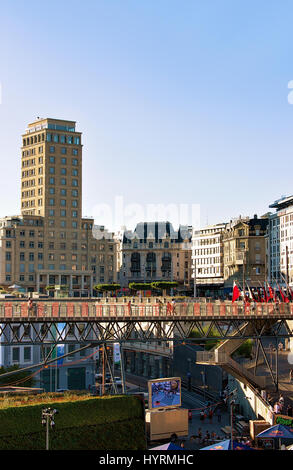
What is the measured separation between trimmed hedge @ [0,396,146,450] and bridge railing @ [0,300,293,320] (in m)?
8.10

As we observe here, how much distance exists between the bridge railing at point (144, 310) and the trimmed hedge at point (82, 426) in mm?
8096

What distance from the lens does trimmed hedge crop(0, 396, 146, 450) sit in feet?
164

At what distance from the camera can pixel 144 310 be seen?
62312mm

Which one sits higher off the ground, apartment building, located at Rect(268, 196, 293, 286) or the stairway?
apartment building, located at Rect(268, 196, 293, 286)

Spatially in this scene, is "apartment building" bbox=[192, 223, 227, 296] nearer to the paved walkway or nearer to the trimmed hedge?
the paved walkway

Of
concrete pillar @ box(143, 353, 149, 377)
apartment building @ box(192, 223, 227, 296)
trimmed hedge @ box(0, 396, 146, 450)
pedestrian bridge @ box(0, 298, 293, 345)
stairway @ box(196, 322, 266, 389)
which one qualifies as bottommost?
concrete pillar @ box(143, 353, 149, 377)

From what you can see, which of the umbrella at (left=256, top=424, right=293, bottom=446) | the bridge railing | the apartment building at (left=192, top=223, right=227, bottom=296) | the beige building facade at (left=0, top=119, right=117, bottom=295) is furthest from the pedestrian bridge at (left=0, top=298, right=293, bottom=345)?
the apartment building at (left=192, top=223, right=227, bottom=296)

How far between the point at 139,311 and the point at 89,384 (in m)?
27.0

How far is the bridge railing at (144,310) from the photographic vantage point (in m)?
58.2

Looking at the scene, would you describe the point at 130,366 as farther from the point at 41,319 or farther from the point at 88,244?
the point at 88,244

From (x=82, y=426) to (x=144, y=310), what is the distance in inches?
541

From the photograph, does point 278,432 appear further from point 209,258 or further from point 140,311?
point 209,258

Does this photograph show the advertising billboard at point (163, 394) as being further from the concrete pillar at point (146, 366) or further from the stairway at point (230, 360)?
the concrete pillar at point (146, 366)

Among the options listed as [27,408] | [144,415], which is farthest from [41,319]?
[144,415]
